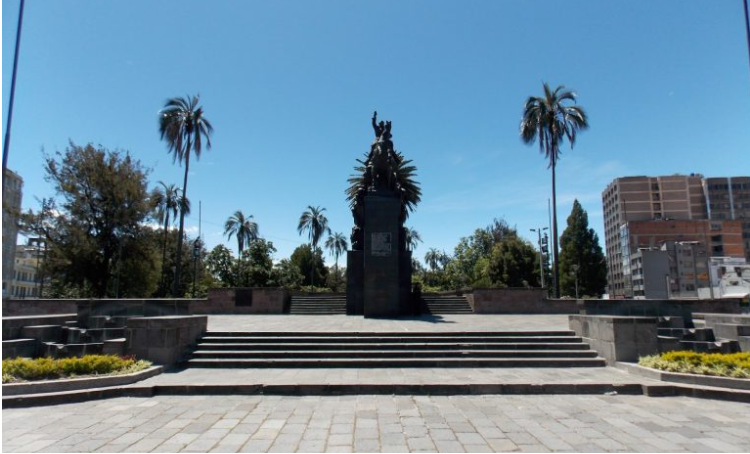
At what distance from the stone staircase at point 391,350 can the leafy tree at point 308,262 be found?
54253 millimetres

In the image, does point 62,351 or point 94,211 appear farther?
point 94,211

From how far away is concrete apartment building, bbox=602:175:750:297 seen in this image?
88375 mm

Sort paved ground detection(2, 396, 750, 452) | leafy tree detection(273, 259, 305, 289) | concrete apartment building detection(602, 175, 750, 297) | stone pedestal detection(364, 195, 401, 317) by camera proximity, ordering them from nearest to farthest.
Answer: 1. paved ground detection(2, 396, 750, 452)
2. stone pedestal detection(364, 195, 401, 317)
3. leafy tree detection(273, 259, 305, 289)
4. concrete apartment building detection(602, 175, 750, 297)

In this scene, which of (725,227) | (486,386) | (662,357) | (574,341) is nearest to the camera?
(486,386)

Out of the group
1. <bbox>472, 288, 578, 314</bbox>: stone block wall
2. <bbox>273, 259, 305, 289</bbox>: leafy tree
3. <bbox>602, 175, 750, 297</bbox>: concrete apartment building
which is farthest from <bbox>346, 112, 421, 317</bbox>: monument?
<bbox>602, 175, 750, 297</bbox>: concrete apartment building

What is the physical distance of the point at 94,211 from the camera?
82.7ft

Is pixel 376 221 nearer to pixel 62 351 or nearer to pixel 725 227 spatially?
pixel 62 351

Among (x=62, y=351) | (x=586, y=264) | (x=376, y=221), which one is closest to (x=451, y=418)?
(x=62, y=351)

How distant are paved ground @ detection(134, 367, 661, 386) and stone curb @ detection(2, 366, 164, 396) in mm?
251

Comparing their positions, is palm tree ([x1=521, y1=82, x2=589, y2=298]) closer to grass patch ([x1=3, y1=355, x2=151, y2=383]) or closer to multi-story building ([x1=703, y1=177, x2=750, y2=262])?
grass patch ([x1=3, y1=355, x2=151, y2=383])

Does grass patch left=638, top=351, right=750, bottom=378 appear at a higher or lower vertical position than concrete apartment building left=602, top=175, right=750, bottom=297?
lower

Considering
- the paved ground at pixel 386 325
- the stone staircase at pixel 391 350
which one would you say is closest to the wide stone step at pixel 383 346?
the stone staircase at pixel 391 350

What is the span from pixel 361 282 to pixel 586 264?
36.8m

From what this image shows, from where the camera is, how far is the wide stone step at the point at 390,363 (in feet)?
31.6
